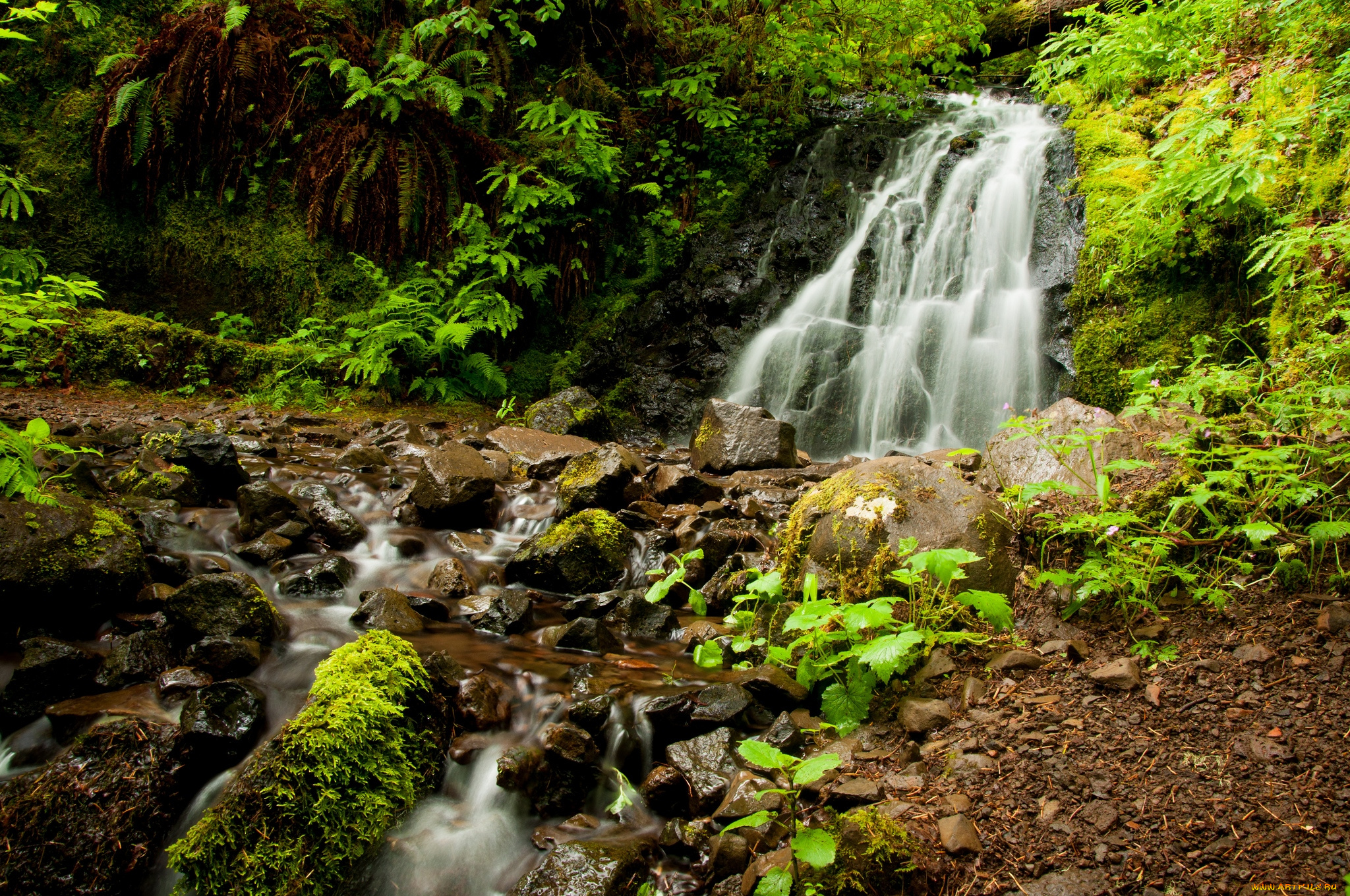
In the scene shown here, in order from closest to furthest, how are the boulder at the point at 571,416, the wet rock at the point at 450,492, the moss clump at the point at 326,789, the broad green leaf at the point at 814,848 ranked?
the broad green leaf at the point at 814,848
the moss clump at the point at 326,789
the wet rock at the point at 450,492
the boulder at the point at 571,416

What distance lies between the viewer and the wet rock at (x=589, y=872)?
6.88ft

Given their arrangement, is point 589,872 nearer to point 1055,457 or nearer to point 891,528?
point 891,528

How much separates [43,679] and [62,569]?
60 cm

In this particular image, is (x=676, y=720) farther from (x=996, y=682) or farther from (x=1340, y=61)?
(x=1340, y=61)

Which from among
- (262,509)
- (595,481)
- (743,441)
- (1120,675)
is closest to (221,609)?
(262,509)

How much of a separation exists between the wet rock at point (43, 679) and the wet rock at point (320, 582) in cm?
103

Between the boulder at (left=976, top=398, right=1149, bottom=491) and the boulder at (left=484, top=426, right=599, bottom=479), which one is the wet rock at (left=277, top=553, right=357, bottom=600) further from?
the boulder at (left=976, top=398, right=1149, bottom=491)

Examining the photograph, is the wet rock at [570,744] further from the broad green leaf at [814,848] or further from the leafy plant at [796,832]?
the broad green leaf at [814,848]

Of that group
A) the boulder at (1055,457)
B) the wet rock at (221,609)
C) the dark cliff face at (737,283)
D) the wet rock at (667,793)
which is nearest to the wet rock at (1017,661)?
the boulder at (1055,457)

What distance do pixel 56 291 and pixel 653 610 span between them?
4.00 metres

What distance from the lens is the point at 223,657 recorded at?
9.71 ft

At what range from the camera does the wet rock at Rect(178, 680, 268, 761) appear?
2441mm

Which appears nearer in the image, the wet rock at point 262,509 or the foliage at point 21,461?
the foliage at point 21,461

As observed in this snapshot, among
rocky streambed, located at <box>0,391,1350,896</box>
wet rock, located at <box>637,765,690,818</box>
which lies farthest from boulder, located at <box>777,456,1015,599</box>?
wet rock, located at <box>637,765,690,818</box>
